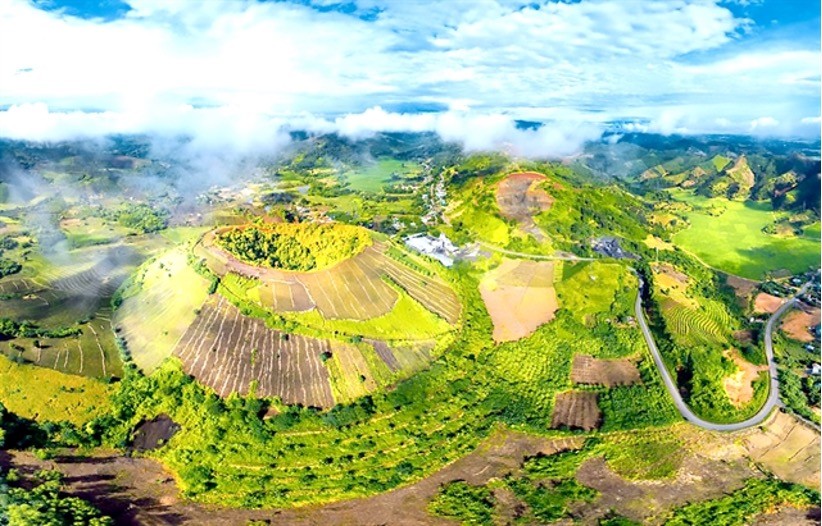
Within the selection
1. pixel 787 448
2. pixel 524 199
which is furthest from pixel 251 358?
pixel 524 199

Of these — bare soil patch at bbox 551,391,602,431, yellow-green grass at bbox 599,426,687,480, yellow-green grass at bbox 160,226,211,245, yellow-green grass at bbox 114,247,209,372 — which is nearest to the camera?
yellow-green grass at bbox 599,426,687,480

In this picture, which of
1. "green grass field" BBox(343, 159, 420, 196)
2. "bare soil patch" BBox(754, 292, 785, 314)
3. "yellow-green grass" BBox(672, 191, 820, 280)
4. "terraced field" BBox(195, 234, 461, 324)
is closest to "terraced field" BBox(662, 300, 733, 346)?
"bare soil patch" BBox(754, 292, 785, 314)

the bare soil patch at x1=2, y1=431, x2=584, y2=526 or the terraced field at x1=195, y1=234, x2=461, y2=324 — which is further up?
the terraced field at x1=195, y1=234, x2=461, y2=324

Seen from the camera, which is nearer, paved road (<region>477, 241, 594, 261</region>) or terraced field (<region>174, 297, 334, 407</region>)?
terraced field (<region>174, 297, 334, 407</region>)

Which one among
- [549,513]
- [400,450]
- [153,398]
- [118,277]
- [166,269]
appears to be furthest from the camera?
[118,277]

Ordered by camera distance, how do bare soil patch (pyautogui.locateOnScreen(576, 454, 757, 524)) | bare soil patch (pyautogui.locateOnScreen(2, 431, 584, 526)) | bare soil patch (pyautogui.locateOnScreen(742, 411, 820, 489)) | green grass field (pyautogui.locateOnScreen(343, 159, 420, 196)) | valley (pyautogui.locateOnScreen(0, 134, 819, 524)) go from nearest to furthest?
bare soil patch (pyautogui.locateOnScreen(2, 431, 584, 526)), bare soil patch (pyautogui.locateOnScreen(576, 454, 757, 524)), valley (pyautogui.locateOnScreen(0, 134, 819, 524)), bare soil patch (pyautogui.locateOnScreen(742, 411, 820, 489)), green grass field (pyautogui.locateOnScreen(343, 159, 420, 196))

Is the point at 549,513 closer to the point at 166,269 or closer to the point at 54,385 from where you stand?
the point at 54,385

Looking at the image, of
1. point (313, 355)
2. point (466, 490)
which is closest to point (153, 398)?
point (313, 355)

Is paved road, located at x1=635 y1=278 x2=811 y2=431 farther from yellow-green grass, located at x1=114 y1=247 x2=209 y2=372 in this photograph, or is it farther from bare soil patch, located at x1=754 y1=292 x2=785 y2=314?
yellow-green grass, located at x1=114 y1=247 x2=209 y2=372
